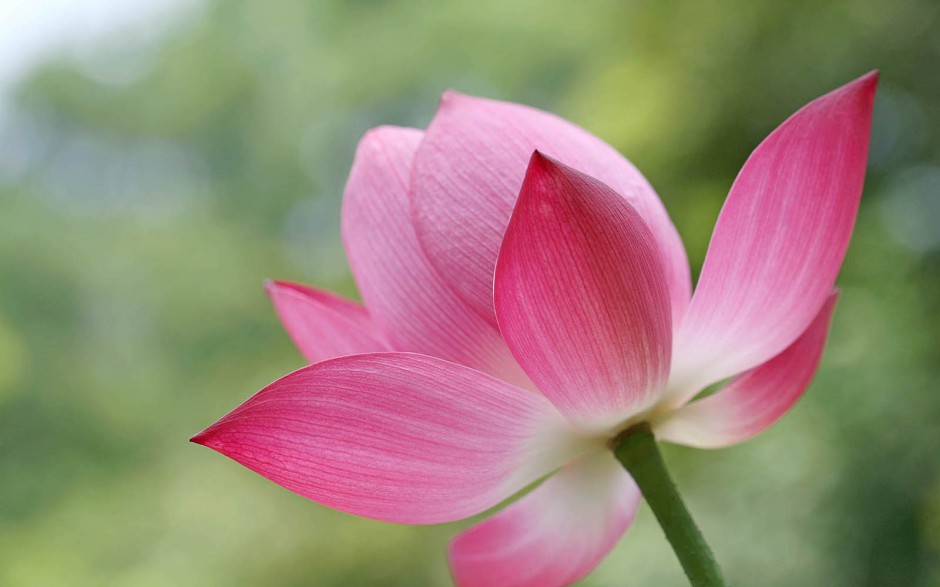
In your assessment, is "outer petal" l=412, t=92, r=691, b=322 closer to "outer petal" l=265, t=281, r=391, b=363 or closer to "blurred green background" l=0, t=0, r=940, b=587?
"outer petal" l=265, t=281, r=391, b=363

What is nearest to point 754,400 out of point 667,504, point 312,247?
point 667,504

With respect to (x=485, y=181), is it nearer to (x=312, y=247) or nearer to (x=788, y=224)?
(x=788, y=224)

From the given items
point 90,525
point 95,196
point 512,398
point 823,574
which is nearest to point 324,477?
point 512,398

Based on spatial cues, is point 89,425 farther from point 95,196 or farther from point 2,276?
point 95,196

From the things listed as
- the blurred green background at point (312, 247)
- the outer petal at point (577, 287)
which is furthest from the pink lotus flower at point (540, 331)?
the blurred green background at point (312, 247)

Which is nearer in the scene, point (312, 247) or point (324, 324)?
point (324, 324)

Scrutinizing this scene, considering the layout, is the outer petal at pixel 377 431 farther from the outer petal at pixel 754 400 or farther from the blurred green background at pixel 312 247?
the blurred green background at pixel 312 247

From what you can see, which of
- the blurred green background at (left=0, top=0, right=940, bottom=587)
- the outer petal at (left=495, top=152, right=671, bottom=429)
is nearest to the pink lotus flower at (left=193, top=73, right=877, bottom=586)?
the outer petal at (left=495, top=152, right=671, bottom=429)
